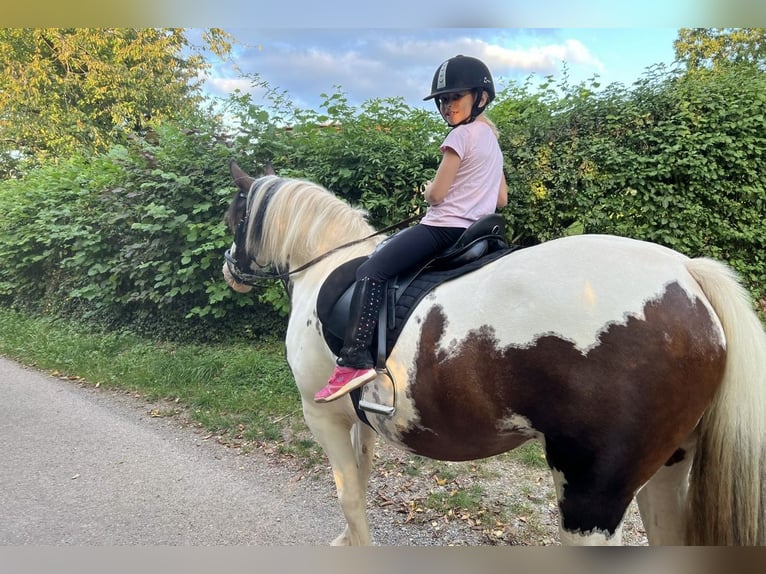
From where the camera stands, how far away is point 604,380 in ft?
3.91

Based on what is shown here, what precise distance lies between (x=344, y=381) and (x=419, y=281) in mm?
465

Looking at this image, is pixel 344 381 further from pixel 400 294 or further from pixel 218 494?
pixel 218 494

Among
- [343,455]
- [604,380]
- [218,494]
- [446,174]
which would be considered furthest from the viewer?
[218,494]

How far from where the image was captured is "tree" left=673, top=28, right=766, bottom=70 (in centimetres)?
293

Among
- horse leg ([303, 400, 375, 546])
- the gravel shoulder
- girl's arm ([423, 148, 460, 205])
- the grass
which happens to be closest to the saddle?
girl's arm ([423, 148, 460, 205])

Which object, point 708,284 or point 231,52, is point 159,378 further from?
point 708,284

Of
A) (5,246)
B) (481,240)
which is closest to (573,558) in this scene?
(481,240)

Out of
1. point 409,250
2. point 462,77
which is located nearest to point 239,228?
point 409,250

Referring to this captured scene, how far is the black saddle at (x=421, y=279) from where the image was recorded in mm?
1497

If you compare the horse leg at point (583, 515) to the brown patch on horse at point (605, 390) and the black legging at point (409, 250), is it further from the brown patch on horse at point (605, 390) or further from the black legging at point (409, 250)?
the black legging at point (409, 250)

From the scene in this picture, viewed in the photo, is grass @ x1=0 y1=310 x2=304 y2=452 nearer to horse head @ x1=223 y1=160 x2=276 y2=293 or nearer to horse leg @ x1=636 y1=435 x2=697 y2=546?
horse head @ x1=223 y1=160 x2=276 y2=293

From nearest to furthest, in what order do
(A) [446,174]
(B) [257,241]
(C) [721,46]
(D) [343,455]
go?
(A) [446,174], (D) [343,455], (B) [257,241], (C) [721,46]

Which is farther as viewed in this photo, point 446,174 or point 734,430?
point 446,174
